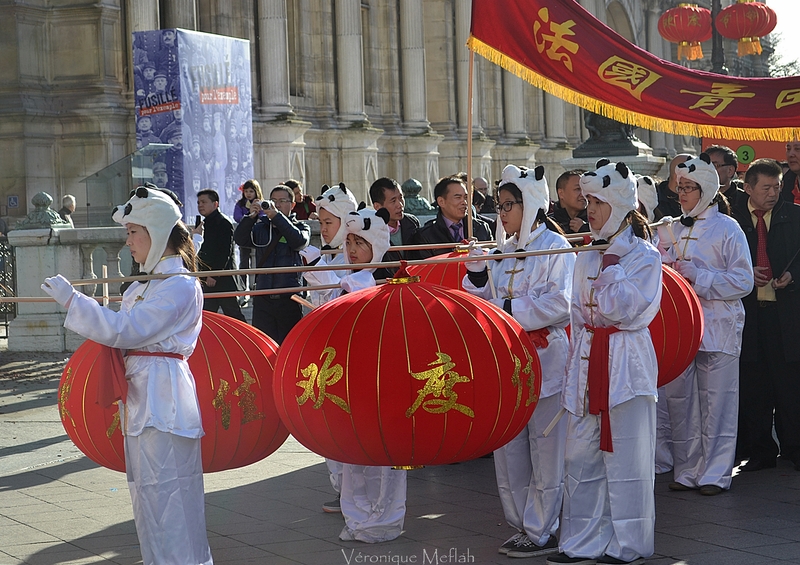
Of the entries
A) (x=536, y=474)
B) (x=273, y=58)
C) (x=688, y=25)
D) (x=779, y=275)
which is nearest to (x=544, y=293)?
(x=536, y=474)

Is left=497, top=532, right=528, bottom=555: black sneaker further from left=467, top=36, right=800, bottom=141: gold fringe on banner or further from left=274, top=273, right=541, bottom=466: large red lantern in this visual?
left=467, top=36, right=800, bottom=141: gold fringe on banner

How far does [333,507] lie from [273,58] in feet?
59.3

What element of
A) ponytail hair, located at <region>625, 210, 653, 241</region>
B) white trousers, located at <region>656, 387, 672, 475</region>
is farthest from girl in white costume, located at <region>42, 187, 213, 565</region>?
white trousers, located at <region>656, 387, 672, 475</region>

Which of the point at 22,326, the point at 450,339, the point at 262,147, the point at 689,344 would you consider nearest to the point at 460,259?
the point at 450,339

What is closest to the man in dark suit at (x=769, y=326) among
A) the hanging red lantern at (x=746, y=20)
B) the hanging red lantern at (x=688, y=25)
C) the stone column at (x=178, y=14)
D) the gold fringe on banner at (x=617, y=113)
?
the gold fringe on banner at (x=617, y=113)

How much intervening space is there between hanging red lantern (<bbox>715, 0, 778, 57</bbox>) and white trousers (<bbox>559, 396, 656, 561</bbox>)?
18.9m

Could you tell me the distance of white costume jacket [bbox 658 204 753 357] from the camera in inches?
311

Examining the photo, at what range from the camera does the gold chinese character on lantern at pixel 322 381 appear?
5566 millimetres

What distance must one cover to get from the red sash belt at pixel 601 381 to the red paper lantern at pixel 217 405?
1.58 meters

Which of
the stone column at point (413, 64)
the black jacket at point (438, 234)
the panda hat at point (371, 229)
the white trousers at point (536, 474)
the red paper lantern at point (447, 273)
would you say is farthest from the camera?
the stone column at point (413, 64)

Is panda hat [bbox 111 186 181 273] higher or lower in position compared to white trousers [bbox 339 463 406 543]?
higher

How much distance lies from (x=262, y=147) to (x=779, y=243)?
16.5 m

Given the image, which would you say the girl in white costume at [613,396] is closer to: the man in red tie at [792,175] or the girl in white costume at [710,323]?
the girl in white costume at [710,323]

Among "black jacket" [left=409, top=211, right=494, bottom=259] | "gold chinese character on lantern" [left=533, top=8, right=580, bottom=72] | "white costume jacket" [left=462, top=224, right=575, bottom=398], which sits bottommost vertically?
"white costume jacket" [left=462, top=224, right=575, bottom=398]
